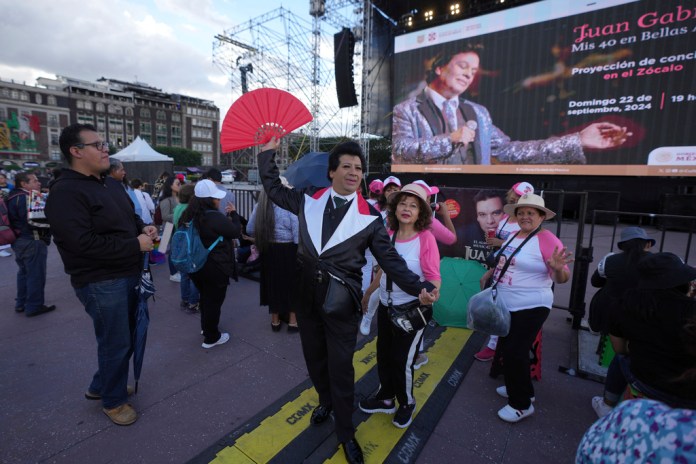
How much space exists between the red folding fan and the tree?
75810 mm

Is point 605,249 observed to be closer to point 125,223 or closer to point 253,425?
point 253,425

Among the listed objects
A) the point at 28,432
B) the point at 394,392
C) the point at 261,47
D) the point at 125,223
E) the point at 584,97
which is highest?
the point at 261,47

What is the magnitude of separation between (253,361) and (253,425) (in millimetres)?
968

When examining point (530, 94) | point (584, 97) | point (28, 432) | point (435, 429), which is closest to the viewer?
point (28, 432)

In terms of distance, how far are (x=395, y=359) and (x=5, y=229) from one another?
482 cm

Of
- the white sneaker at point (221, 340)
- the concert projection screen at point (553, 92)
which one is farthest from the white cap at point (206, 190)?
the concert projection screen at point (553, 92)

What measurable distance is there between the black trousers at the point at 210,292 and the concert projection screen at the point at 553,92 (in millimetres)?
13989

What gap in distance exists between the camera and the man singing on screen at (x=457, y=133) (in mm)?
13773

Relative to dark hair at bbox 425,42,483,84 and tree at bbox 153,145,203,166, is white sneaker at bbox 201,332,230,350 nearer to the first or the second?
dark hair at bbox 425,42,483,84

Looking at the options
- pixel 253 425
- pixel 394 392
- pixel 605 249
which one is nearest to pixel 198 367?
pixel 253 425

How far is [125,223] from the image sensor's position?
7.84ft

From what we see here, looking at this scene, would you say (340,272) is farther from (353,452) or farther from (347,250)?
(353,452)

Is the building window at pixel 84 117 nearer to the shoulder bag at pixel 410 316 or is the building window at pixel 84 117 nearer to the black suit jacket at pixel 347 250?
the black suit jacket at pixel 347 250

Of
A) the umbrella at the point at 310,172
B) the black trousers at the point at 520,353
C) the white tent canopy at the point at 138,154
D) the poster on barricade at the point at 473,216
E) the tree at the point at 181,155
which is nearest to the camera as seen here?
the black trousers at the point at 520,353
